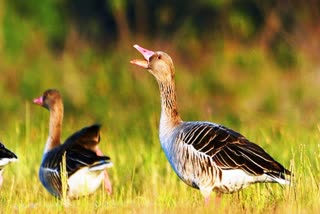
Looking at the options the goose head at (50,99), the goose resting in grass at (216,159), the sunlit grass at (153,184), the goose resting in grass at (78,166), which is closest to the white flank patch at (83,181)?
the goose resting in grass at (78,166)

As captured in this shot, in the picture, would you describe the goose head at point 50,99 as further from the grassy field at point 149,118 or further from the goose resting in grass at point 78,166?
the goose resting in grass at point 78,166

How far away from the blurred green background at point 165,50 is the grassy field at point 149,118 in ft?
0.13

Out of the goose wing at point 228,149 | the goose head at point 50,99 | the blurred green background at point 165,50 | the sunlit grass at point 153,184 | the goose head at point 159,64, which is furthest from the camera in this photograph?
the blurred green background at point 165,50

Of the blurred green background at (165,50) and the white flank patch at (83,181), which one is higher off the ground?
the blurred green background at (165,50)

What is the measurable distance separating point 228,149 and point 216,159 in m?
0.12

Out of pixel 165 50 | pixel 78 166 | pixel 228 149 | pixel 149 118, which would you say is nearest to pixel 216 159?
pixel 228 149

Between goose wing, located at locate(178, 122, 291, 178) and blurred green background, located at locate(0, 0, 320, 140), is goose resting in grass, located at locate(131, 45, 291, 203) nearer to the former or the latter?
goose wing, located at locate(178, 122, 291, 178)

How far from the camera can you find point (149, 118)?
1261cm

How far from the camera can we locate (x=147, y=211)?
7215 mm

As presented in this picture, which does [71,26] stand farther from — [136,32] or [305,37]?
[305,37]

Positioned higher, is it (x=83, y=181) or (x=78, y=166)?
(x=78, y=166)

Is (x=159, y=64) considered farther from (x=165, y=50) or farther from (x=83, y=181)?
(x=165, y=50)

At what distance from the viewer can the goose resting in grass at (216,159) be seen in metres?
7.86

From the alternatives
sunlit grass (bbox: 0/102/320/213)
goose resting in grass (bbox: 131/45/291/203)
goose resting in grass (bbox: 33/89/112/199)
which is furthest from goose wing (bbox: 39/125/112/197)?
goose resting in grass (bbox: 131/45/291/203)
